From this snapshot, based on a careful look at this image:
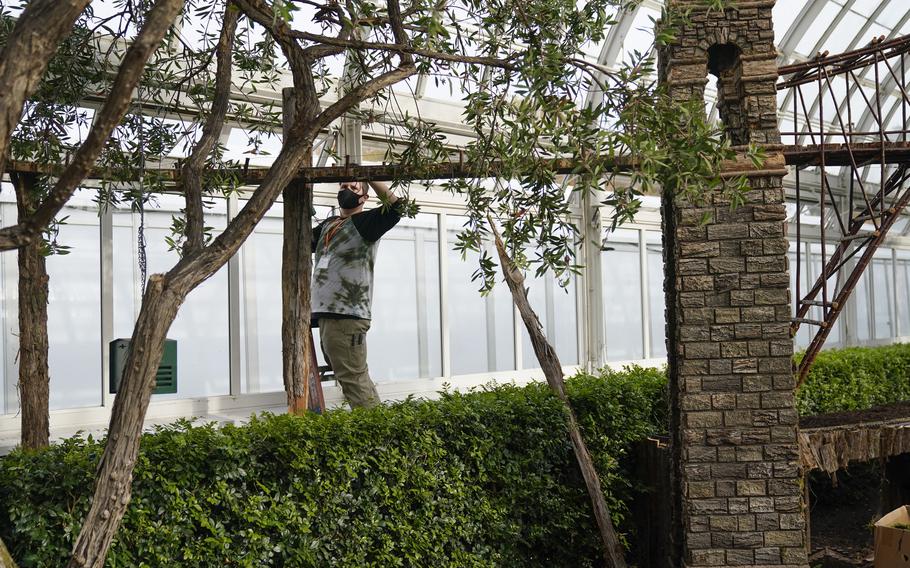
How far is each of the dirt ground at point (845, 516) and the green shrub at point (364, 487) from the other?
192cm

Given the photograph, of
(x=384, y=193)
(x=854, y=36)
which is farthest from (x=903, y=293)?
(x=384, y=193)

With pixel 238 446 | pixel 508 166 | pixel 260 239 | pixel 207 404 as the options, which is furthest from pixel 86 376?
pixel 508 166

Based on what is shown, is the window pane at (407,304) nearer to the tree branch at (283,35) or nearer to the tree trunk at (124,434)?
the tree branch at (283,35)

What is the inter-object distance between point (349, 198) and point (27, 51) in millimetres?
3348

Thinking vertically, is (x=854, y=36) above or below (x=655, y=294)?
above

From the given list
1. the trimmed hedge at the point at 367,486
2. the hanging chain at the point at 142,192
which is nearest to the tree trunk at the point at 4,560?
the trimmed hedge at the point at 367,486

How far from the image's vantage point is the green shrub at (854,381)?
26.2ft

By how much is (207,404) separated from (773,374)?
453cm

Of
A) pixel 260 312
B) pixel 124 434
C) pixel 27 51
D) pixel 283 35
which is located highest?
pixel 283 35

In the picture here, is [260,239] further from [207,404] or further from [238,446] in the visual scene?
[238,446]

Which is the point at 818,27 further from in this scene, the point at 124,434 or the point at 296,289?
the point at 124,434

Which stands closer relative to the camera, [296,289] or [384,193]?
[296,289]

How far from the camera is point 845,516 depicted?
7.87 m

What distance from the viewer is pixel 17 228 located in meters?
2.48
